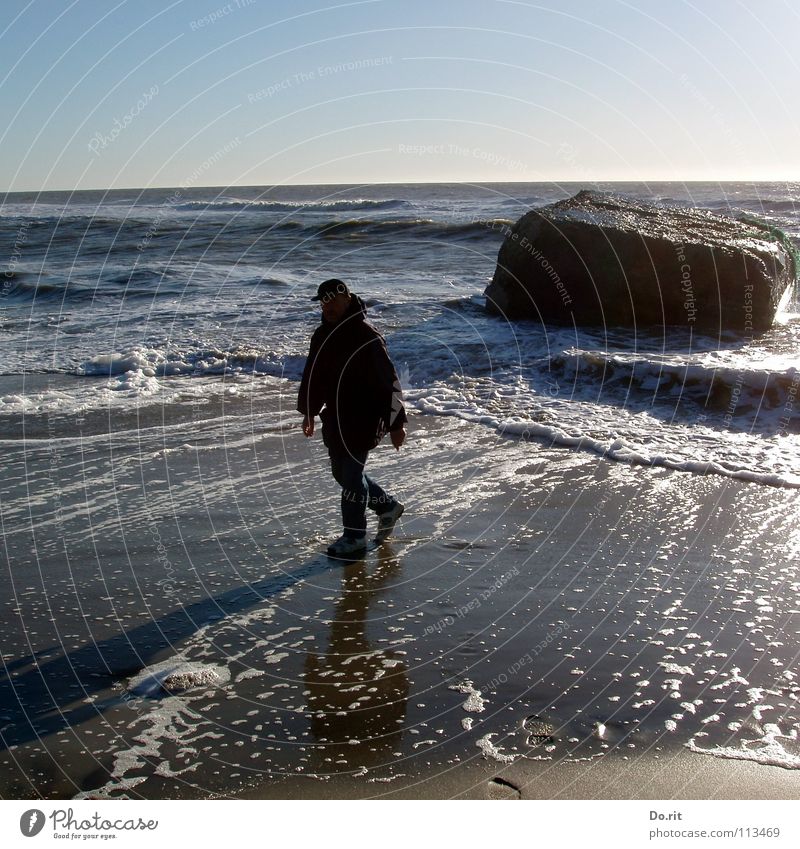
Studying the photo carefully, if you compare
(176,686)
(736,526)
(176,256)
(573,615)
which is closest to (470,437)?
(736,526)

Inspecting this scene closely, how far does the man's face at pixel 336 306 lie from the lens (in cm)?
605

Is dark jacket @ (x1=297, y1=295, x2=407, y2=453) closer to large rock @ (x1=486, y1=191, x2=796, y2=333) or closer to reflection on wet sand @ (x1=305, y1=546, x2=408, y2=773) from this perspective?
reflection on wet sand @ (x1=305, y1=546, x2=408, y2=773)

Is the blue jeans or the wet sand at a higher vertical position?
the blue jeans

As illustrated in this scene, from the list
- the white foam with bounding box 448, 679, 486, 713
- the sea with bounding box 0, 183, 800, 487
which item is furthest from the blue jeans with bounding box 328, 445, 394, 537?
the sea with bounding box 0, 183, 800, 487

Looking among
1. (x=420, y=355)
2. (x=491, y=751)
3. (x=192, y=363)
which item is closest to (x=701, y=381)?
(x=420, y=355)

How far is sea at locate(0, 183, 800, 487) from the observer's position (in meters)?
9.52

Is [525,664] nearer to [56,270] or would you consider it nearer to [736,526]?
[736,526]

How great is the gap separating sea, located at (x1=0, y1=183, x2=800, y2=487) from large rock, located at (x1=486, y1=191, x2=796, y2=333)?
41 cm

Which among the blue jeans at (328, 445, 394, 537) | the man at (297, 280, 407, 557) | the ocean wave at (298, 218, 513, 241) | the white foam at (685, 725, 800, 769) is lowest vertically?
the white foam at (685, 725, 800, 769)

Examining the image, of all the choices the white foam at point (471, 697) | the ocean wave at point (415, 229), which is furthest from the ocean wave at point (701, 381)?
the ocean wave at point (415, 229)

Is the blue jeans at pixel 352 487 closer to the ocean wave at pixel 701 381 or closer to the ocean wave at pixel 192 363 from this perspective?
the ocean wave at pixel 701 381

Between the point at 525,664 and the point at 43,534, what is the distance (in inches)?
147

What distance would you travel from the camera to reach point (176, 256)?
25922mm

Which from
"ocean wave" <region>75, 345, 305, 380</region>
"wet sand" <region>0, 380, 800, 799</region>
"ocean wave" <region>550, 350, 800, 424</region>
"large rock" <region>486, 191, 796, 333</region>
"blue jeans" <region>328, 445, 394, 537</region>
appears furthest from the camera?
"large rock" <region>486, 191, 796, 333</region>
